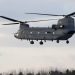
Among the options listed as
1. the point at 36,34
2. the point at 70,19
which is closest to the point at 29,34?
the point at 36,34

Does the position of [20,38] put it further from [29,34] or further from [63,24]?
[63,24]

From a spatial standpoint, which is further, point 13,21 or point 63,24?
point 13,21

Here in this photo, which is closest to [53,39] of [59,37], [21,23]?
[59,37]

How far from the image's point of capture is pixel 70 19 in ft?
531

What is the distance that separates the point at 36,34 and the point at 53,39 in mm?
5946

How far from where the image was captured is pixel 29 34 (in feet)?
550

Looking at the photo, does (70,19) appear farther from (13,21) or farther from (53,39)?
(13,21)

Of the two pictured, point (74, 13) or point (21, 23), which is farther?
point (21, 23)

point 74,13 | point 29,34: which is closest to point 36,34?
point 29,34

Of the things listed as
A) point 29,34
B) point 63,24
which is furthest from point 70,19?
point 29,34

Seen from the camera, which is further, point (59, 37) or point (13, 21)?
point (13, 21)

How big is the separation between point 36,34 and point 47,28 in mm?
3992

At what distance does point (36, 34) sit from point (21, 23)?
7443mm

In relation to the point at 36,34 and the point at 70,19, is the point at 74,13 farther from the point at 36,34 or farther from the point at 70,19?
the point at 36,34
